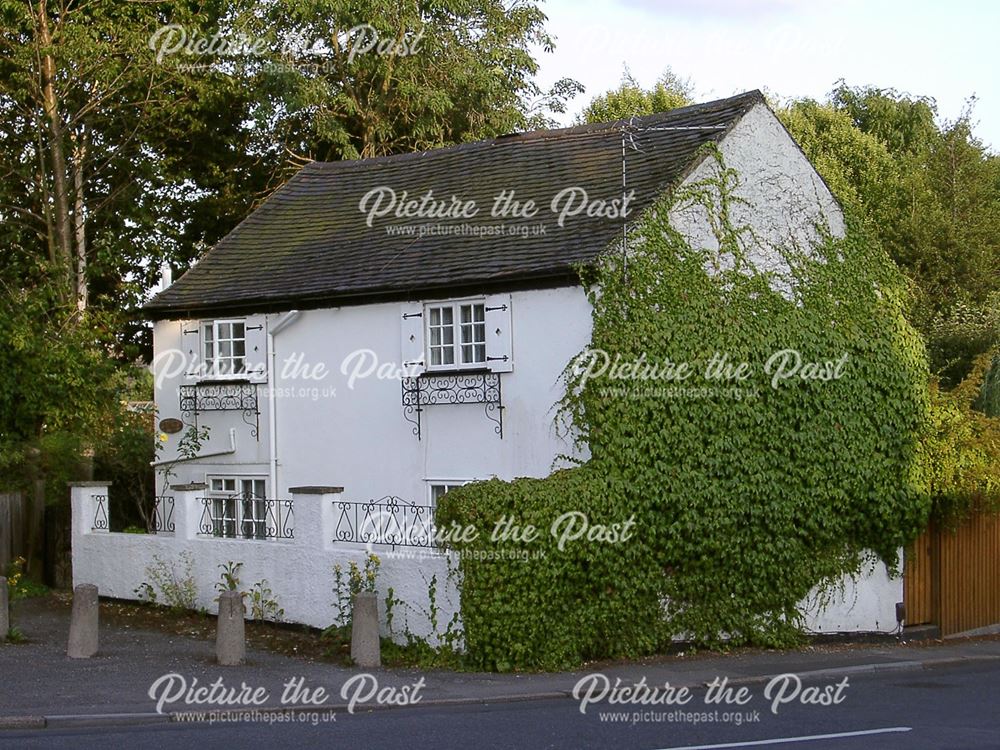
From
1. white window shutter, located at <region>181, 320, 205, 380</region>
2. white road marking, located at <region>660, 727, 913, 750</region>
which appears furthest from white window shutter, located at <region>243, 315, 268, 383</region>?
white road marking, located at <region>660, 727, 913, 750</region>

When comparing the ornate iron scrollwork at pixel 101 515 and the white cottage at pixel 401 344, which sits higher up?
the white cottage at pixel 401 344

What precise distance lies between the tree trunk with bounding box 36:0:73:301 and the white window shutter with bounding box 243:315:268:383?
5014mm

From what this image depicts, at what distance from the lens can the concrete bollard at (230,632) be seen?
14.6 m

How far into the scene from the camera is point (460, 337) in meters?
18.4

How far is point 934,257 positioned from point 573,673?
24.4 meters

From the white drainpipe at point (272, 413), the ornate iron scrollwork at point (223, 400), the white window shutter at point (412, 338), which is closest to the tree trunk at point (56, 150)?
the ornate iron scrollwork at point (223, 400)

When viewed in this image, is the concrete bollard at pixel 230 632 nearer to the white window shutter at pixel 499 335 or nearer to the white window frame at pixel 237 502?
the white window shutter at pixel 499 335

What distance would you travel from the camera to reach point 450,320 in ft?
61.0

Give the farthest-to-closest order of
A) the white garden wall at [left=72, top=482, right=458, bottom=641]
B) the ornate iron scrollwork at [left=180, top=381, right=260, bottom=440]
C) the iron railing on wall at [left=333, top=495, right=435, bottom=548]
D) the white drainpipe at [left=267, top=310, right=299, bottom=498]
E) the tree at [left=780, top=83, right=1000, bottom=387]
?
the tree at [left=780, top=83, right=1000, bottom=387] < the ornate iron scrollwork at [left=180, top=381, right=260, bottom=440] < the white drainpipe at [left=267, top=310, right=299, bottom=498] < the iron railing on wall at [left=333, top=495, right=435, bottom=548] < the white garden wall at [left=72, top=482, right=458, bottom=641]

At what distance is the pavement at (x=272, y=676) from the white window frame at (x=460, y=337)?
4.99 metres

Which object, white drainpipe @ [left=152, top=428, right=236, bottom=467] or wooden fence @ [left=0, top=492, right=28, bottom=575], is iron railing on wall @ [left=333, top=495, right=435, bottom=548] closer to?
white drainpipe @ [left=152, top=428, right=236, bottom=467]

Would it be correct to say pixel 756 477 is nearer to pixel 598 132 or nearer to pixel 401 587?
pixel 401 587

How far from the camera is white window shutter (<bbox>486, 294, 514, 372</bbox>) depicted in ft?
58.0

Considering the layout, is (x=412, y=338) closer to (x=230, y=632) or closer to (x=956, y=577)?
(x=230, y=632)
